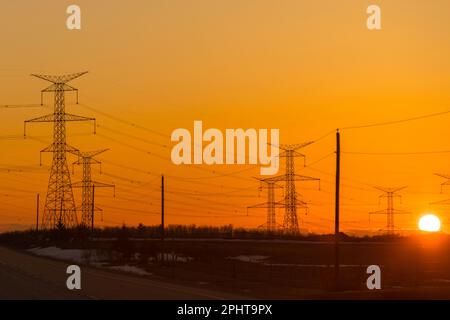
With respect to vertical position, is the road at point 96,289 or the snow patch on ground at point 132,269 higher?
the road at point 96,289

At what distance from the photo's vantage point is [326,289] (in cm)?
4609

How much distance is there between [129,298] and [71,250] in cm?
6022

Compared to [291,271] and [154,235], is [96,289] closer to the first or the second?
[291,271]

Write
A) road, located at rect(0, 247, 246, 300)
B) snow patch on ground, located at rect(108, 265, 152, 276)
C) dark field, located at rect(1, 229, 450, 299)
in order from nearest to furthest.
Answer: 1. road, located at rect(0, 247, 246, 300)
2. dark field, located at rect(1, 229, 450, 299)
3. snow patch on ground, located at rect(108, 265, 152, 276)

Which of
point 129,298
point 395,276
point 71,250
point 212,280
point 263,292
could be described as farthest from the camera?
point 71,250

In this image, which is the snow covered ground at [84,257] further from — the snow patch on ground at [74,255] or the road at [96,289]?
the road at [96,289]

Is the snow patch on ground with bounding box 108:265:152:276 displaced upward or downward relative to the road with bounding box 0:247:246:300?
downward

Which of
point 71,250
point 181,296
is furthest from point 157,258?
point 181,296

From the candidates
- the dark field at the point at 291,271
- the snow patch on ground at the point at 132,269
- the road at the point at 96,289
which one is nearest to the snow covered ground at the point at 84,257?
the snow patch on ground at the point at 132,269

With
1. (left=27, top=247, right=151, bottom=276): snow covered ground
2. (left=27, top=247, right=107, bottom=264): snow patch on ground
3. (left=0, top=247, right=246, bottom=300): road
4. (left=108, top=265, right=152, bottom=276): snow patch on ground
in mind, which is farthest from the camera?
(left=27, top=247, right=107, bottom=264): snow patch on ground

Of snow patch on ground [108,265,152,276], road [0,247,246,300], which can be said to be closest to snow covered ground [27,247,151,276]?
snow patch on ground [108,265,152,276]

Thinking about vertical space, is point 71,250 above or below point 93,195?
below

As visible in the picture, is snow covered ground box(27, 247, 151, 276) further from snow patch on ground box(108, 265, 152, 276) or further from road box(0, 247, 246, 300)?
road box(0, 247, 246, 300)
